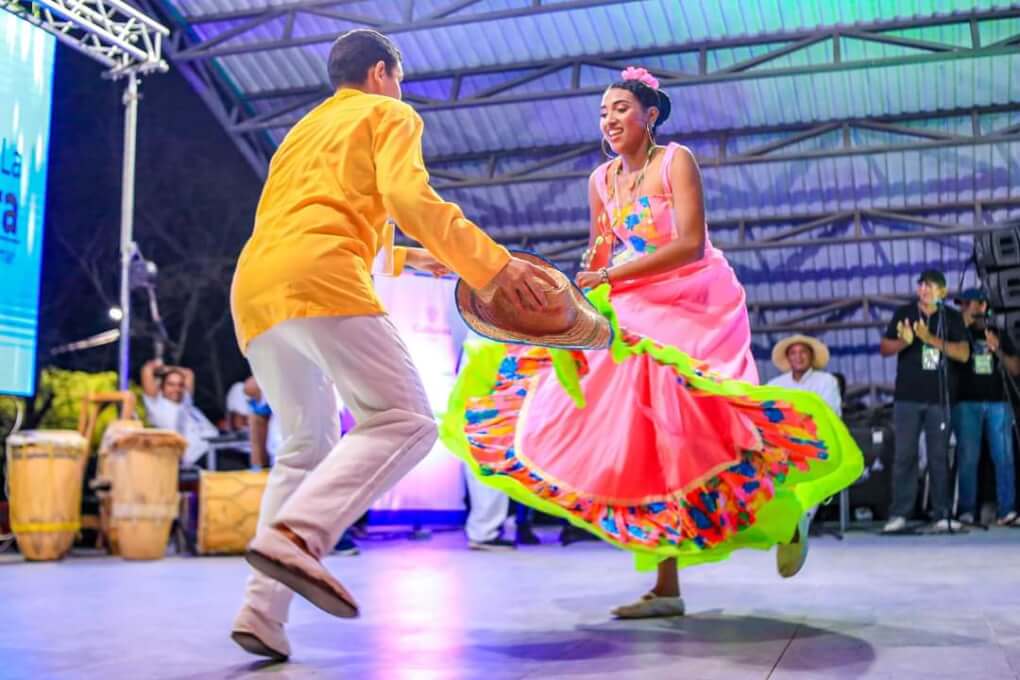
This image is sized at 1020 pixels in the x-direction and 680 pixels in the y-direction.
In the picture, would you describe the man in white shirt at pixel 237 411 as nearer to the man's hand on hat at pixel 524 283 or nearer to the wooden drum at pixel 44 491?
the wooden drum at pixel 44 491

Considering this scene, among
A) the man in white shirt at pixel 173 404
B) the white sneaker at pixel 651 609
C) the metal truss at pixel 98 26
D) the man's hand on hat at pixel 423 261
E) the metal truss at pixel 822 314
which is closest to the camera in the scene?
the man's hand on hat at pixel 423 261

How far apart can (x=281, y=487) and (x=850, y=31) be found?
765 cm

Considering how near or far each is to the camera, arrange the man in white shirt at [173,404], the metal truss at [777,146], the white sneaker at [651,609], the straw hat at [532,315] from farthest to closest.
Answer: the metal truss at [777,146] < the man in white shirt at [173,404] < the white sneaker at [651,609] < the straw hat at [532,315]

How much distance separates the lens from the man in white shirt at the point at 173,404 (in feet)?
24.2

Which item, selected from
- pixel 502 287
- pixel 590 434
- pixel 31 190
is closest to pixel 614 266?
pixel 590 434

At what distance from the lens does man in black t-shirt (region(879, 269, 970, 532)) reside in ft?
22.6

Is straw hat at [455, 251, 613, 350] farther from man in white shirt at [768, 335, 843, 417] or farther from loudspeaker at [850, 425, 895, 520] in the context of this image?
loudspeaker at [850, 425, 895, 520]

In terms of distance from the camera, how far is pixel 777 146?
404 inches

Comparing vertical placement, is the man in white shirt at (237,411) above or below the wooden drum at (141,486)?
above

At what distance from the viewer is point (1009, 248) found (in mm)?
4344

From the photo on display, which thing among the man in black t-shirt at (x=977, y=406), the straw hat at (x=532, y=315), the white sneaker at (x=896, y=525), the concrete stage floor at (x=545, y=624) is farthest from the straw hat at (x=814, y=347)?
the straw hat at (x=532, y=315)

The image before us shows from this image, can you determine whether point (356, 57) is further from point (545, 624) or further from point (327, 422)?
point (545, 624)

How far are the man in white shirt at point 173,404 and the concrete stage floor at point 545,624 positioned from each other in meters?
2.25

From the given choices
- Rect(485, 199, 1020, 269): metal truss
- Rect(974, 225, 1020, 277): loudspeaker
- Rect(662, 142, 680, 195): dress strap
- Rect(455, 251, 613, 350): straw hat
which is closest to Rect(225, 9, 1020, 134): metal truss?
Rect(485, 199, 1020, 269): metal truss
